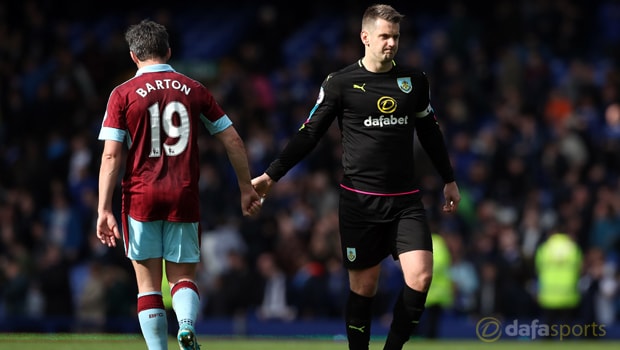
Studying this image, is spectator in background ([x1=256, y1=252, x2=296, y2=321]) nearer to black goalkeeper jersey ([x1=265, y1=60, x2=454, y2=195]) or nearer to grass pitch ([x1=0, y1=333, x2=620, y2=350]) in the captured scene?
grass pitch ([x1=0, y1=333, x2=620, y2=350])

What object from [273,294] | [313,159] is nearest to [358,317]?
[273,294]

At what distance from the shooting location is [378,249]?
8.66m

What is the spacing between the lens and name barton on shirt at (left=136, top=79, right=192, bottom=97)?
782cm

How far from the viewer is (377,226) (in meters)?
8.60

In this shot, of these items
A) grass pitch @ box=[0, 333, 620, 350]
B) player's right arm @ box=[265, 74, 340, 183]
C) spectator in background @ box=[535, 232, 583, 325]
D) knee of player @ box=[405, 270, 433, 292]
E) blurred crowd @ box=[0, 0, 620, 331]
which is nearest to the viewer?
knee of player @ box=[405, 270, 433, 292]

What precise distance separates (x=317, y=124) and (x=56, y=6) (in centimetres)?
1754

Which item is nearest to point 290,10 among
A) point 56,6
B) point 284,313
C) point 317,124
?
point 56,6

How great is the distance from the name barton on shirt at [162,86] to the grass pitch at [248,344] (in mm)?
3821

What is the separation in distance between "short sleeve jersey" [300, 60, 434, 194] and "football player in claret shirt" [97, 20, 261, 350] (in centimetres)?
113

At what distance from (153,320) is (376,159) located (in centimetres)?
195

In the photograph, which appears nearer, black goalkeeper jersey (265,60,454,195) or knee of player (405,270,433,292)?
knee of player (405,270,433,292)

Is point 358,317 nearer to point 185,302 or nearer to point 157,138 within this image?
point 185,302

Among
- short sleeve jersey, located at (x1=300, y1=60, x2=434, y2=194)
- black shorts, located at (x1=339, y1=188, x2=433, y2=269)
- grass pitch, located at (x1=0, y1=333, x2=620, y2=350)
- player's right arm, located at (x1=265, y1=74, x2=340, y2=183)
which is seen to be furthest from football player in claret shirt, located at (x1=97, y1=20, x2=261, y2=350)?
grass pitch, located at (x1=0, y1=333, x2=620, y2=350)

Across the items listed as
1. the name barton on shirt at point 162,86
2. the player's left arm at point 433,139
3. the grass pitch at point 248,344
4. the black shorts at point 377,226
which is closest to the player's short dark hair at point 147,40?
the name barton on shirt at point 162,86
